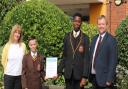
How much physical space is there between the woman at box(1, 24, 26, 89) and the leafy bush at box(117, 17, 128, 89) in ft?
7.42

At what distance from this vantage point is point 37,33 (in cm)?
1170

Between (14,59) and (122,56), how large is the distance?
2449 mm

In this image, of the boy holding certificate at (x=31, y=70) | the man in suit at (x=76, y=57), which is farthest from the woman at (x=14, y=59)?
the man in suit at (x=76, y=57)

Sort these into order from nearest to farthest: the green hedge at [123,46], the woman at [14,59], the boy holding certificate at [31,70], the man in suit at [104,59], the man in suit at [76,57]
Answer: the man in suit at [104,59] → the man in suit at [76,57] → the boy holding certificate at [31,70] → the woman at [14,59] → the green hedge at [123,46]

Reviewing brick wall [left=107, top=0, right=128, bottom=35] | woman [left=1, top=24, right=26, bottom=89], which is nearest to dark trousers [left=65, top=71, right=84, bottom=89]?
woman [left=1, top=24, right=26, bottom=89]

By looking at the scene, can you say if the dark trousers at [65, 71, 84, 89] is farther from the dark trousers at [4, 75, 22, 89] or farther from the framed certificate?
the dark trousers at [4, 75, 22, 89]

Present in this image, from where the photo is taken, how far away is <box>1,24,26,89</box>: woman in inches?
353

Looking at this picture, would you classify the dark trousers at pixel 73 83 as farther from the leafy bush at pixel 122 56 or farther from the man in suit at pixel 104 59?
the leafy bush at pixel 122 56

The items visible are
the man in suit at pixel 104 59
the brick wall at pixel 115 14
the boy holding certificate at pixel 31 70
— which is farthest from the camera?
the brick wall at pixel 115 14

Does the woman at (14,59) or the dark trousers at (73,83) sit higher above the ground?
the woman at (14,59)

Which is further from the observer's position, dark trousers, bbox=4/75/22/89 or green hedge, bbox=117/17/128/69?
green hedge, bbox=117/17/128/69

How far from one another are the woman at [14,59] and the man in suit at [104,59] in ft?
5.02

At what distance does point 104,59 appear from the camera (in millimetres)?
8195

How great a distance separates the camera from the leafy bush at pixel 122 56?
9953 mm
